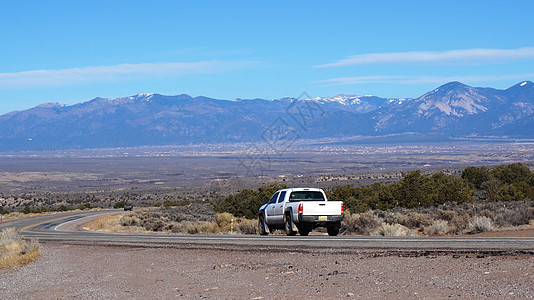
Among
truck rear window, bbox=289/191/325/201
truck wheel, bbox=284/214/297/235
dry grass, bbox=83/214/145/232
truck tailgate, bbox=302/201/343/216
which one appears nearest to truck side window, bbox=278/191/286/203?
truck rear window, bbox=289/191/325/201

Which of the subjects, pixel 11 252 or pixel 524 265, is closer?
pixel 524 265

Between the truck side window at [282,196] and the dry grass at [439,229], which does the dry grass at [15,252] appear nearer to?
the truck side window at [282,196]

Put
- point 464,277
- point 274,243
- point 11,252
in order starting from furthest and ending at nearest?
point 11,252
point 274,243
point 464,277

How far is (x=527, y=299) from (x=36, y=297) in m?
9.16

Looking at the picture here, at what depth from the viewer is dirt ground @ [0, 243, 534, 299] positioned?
11.2 meters

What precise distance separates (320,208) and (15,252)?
32.5ft

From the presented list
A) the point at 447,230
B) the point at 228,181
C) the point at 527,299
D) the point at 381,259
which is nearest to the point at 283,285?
the point at 381,259

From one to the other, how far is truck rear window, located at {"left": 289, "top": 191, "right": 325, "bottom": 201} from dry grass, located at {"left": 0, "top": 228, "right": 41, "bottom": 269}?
867 cm

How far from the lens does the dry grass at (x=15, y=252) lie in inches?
767

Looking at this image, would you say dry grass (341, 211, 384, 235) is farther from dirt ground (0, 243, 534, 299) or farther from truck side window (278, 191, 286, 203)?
dirt ground (0, 243, 534, 299)

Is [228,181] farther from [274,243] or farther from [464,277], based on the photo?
[464,277]

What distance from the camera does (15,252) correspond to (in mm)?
21359

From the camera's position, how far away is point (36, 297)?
13.5 m

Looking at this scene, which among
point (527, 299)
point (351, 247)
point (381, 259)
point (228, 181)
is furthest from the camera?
point (228, 181)
